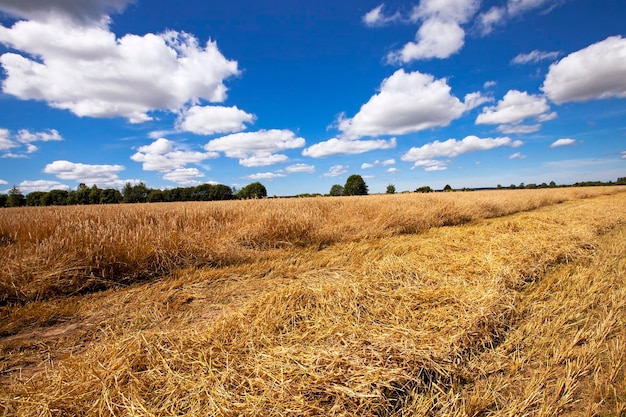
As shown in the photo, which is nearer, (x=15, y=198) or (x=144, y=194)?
(x=15, y=198)

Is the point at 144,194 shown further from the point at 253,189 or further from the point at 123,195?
the point at 253,189

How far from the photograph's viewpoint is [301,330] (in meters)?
2.34

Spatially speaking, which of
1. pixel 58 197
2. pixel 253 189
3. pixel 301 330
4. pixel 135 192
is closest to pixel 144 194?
pixel 135 192

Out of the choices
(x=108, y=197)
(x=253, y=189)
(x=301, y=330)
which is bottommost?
(x=301, y=330)

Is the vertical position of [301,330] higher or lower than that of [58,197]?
lower

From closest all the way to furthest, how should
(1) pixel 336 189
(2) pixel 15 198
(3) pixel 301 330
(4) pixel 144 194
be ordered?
1. (3) pixel 301 330
2. (2) pixel 15 198
3. (4) pixel 144 194
4. (1) pixel 336 189

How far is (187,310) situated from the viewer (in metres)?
3.06

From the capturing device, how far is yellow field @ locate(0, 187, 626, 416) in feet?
5.28

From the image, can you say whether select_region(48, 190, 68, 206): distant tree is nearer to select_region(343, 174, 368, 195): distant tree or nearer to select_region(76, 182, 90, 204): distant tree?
select_region(76, 182, 90, 204): distant tree

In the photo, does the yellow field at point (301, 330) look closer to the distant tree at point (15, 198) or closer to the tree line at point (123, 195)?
the tree line at point (123, 195)

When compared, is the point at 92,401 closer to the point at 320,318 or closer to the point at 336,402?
the point at 336,402

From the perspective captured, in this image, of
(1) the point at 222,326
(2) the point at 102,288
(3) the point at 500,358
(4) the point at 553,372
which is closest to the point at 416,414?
(3) the point at 500,358

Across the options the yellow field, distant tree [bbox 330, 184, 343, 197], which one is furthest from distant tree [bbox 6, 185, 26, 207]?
distant tree [bbox 330, 184, 343, 197]

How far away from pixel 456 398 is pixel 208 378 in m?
1.64
